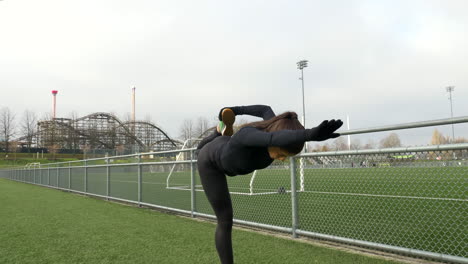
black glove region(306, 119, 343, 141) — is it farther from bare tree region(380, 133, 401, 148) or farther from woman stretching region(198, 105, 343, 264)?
bare tree region(380, 133, 401, 148)

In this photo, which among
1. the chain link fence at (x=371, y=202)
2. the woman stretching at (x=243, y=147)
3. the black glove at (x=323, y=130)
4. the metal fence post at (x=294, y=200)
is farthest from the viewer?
the metal fence post at (x=294, y=200)

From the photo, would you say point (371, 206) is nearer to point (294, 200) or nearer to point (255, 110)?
Result: point (294, 200)

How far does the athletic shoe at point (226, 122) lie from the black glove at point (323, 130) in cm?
79

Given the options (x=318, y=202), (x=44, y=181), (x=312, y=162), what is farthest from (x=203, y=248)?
(x=44, y=181)

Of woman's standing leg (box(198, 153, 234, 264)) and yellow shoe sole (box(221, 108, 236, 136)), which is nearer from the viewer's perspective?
yellow shoe sole (box(221, 108, 236, 136))

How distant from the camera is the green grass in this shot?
3.58m

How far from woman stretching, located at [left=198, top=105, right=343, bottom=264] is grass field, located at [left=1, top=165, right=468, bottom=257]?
197 centimetres

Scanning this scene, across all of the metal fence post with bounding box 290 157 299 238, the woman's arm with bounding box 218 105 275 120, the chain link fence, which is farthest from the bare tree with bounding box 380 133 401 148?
the woman's arm with bounding box 218 105 275 120

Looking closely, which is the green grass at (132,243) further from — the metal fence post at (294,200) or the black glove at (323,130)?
the black glove at (323,130)

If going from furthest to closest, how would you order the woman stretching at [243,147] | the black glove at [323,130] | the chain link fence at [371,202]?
the chain link fence at [371,202] → the woman stretching at [243,147] → the black glove at [323,130]

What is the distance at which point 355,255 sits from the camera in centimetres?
359

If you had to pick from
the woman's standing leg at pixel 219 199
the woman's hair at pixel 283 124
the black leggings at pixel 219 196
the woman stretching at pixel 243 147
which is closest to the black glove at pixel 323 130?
the woman stretching at pixel 243 147

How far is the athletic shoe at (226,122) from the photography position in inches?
85.0

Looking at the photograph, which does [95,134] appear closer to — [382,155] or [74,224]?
[74,224]
